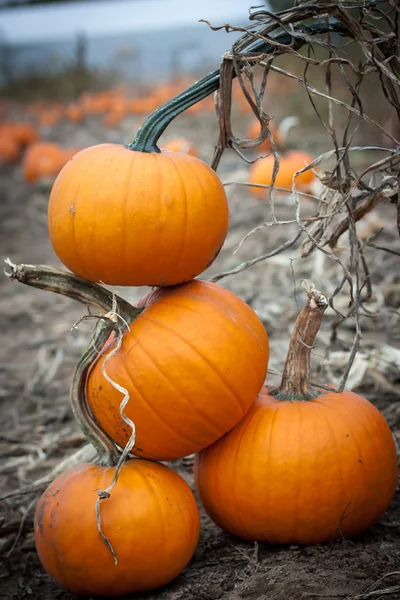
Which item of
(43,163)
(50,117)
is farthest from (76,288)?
(50,117)

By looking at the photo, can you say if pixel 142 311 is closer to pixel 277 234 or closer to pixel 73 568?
pixel 73 568

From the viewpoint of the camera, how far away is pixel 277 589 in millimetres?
1829

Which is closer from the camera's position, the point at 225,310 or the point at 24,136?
the point at 225,310

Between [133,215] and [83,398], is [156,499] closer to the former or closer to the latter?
[83,398]

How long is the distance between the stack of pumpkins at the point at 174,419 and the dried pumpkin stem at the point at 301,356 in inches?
0.8

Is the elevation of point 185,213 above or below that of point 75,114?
above

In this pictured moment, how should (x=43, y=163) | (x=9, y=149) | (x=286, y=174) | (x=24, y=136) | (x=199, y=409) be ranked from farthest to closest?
1. (x=24, y=136)
2. (x=9, y=149)
3. (x=43, y=163)
4. (x=286, y=174)
5. (x=199, y=409)

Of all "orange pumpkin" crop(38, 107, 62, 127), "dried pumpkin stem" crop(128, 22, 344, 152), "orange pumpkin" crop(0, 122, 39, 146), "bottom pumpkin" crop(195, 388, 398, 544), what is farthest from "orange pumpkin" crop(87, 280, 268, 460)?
"orange pumpkin" crop(38, 107, 62, 127)

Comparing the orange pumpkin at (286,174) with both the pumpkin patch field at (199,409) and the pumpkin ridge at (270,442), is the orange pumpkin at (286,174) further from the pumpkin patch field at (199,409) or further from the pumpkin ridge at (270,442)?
the pumpkin ridge at (270,442)

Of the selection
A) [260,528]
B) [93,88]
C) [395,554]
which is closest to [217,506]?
[260,528]

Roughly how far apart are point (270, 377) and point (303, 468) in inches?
47.5

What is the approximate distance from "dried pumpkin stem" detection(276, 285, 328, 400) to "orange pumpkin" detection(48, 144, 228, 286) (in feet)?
1.26

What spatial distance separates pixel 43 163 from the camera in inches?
383

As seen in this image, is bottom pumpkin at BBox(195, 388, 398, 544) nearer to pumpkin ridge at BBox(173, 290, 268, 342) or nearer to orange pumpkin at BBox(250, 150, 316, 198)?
pumpkin ridge at BBox(173, 290, 268, 342)
